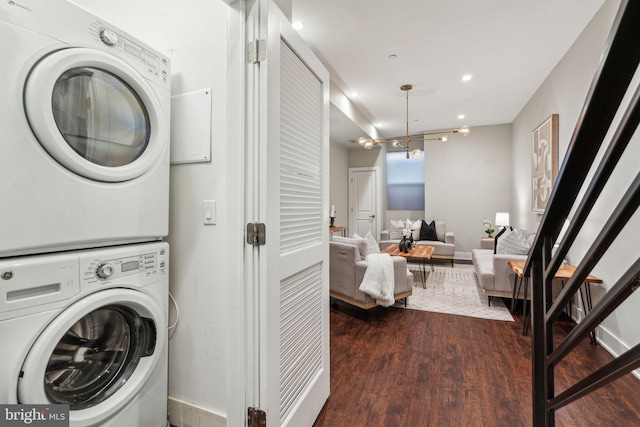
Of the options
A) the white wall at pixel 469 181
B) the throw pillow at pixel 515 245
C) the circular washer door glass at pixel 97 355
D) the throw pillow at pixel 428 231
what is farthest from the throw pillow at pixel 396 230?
the circular washer door glass at pixel 97 355

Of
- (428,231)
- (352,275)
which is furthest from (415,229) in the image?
(352,275)

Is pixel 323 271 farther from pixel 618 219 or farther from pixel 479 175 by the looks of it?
pixel 479 175

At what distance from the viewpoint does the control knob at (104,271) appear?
1.12m

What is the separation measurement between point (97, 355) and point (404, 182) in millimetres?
7003

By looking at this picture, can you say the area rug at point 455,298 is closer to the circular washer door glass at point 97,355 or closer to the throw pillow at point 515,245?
the throw pillow at point 515,245

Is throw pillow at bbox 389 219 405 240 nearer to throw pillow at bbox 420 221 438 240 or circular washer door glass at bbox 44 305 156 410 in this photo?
throw pillow at bbox 420 221 438 240

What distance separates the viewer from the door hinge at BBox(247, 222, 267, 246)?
1216mm

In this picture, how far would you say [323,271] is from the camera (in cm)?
178

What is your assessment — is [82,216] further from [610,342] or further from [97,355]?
[610,342]

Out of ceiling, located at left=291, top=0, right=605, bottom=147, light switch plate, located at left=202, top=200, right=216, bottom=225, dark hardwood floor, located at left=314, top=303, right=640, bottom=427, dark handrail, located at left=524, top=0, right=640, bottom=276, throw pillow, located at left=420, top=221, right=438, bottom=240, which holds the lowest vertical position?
dark hardwood floor, located at left=314, top=303, right=640, bottom=427

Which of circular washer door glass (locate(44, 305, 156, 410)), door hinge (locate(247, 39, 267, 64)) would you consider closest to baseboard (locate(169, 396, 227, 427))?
circular washer door glass (locate(44, 305, 156, 410))

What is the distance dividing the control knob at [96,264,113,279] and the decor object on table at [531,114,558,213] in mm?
3791

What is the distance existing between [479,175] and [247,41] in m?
6.31

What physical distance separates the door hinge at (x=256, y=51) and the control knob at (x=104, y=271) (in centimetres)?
97
